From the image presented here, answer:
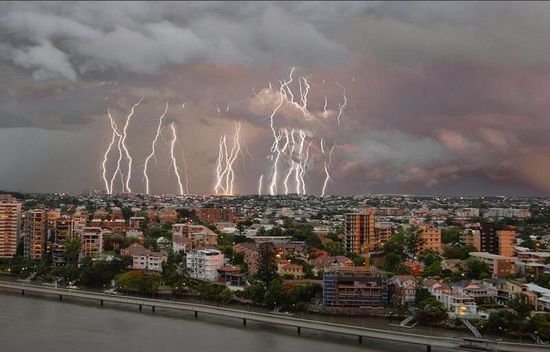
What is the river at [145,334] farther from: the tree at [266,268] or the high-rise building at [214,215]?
the high-rise building at [214,215]

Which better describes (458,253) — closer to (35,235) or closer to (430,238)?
(430,238)

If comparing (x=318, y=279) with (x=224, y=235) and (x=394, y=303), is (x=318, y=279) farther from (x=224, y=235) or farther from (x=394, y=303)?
(x=224, y=235)

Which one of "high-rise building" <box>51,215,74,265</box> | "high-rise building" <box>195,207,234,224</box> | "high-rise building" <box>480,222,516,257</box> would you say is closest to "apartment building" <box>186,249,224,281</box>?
"high-rise building" <box>51,215,74,265</box>

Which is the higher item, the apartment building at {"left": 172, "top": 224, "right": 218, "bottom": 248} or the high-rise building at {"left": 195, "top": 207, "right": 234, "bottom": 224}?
the high-rise building at {"left": 195, "top": 207, "right": 234, "bottom": 224}

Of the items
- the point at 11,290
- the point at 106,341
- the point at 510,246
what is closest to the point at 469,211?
the point at 510,246

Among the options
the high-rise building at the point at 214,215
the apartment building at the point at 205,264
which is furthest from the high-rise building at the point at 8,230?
the high-rise building at the point at 214,215

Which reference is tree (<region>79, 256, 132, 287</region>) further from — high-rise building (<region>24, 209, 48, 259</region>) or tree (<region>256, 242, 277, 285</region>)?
tree (<region>256, 242, 277, 285</region>)

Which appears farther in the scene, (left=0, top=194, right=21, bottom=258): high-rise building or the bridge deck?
(left=0, top=194, right=21, bottom=258): high-rise building
